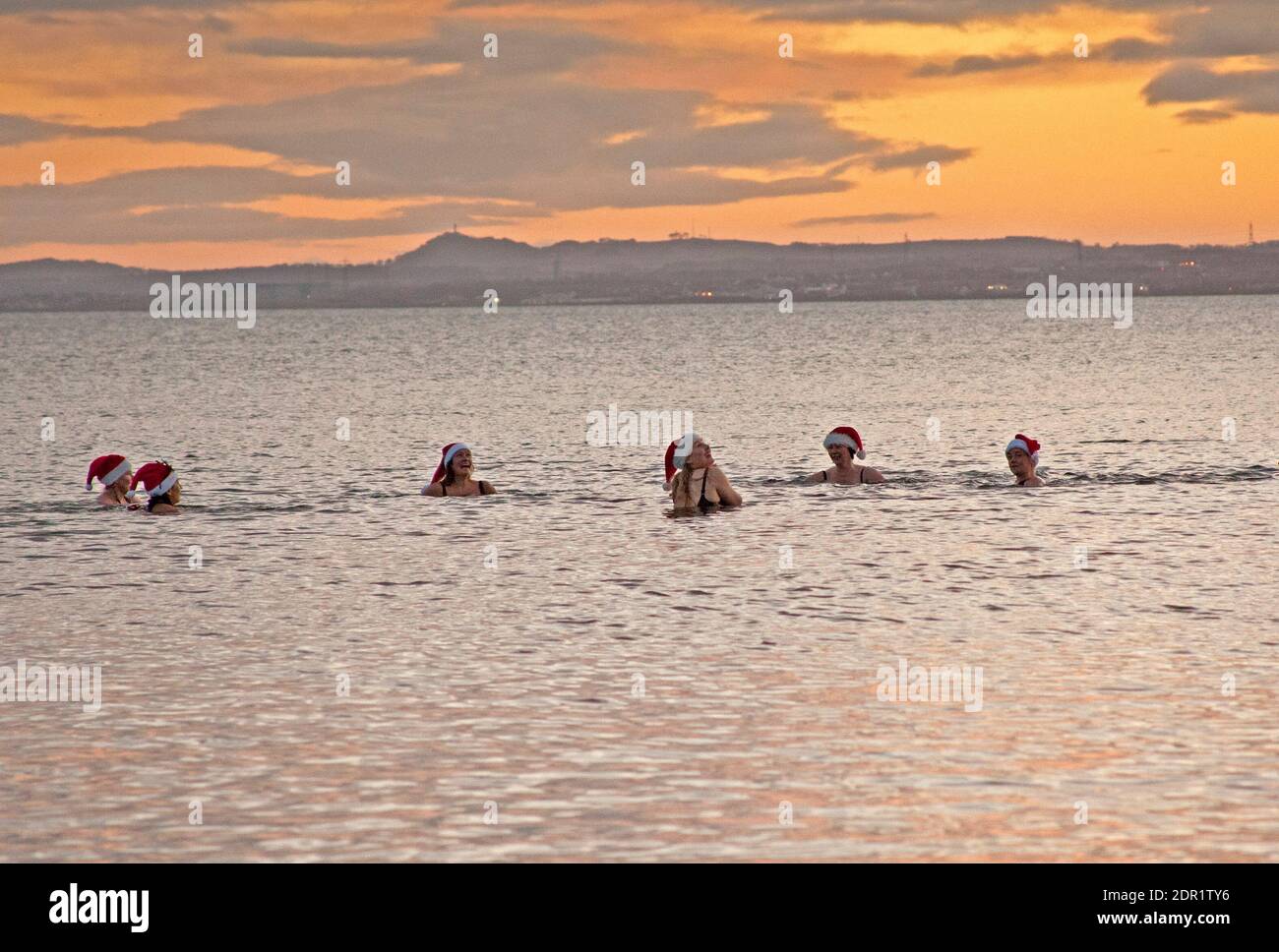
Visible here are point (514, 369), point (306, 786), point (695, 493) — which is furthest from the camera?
point (514, 369)

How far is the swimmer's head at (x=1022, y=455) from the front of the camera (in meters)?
31.1

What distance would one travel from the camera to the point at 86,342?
198 meters

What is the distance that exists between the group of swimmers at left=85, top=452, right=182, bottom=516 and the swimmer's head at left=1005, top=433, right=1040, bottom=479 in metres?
15.5

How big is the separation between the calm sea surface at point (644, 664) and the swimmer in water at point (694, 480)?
1.84 ft

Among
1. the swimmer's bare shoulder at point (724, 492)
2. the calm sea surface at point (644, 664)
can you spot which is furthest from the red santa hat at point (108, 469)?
the swimmer's bare shoulder at point (724, 492)

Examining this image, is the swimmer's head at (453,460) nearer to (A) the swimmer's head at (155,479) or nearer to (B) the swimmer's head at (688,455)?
(B) the swimmer's head at (688,455)

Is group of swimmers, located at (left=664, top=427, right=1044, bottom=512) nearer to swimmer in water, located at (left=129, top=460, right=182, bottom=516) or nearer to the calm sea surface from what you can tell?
the calm sea surface

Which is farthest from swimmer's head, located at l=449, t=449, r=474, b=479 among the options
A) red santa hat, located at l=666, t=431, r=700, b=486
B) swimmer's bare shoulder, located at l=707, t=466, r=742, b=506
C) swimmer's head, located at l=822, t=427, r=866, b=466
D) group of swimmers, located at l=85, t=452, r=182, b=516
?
swimmer's head, located at l=822, t=427, r=866, b=466

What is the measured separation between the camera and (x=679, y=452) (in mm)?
28391

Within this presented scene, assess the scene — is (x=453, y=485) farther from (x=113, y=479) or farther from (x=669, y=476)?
(x=113, y=479)

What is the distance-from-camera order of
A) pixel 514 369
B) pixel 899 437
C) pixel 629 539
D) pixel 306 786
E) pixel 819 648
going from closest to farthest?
pixel 306 786
pixel 819 648
pixel 629 539
pixel 899 437
pixel 514 369

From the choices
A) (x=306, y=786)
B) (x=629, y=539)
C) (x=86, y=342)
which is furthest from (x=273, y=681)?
(x=86, y=342)

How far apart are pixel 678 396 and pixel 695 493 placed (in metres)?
56.5
